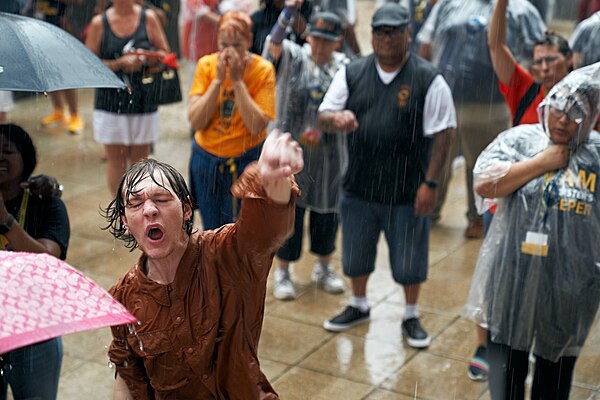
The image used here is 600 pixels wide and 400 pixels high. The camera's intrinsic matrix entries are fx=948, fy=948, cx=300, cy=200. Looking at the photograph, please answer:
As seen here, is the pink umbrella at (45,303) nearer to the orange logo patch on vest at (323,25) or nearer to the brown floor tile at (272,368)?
the brown floor tile at (272,368)

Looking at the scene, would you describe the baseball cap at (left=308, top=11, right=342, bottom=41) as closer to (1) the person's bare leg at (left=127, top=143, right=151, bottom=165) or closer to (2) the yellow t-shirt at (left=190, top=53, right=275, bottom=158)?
(2) the yellow t-shirt at (left=190, top=53, right=275, bottom=158)

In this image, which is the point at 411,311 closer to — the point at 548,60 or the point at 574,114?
the point at 548,60

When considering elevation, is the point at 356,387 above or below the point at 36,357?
below

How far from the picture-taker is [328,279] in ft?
22.5

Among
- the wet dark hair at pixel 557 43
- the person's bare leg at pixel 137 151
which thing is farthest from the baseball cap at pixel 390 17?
the person's bare leg at pixel 137 151

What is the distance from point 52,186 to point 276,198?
190 centimetres

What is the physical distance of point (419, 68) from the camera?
5926 millimetres

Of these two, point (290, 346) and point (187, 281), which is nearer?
point (187, 281)

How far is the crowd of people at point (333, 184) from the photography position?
3.12 meters

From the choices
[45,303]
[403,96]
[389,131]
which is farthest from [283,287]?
[45,303]

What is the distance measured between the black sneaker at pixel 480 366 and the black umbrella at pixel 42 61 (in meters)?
2.58

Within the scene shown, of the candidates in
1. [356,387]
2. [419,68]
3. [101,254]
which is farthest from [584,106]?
[101,254]

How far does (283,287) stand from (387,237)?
0.97 m

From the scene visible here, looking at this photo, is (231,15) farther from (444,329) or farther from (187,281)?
(187,281)
